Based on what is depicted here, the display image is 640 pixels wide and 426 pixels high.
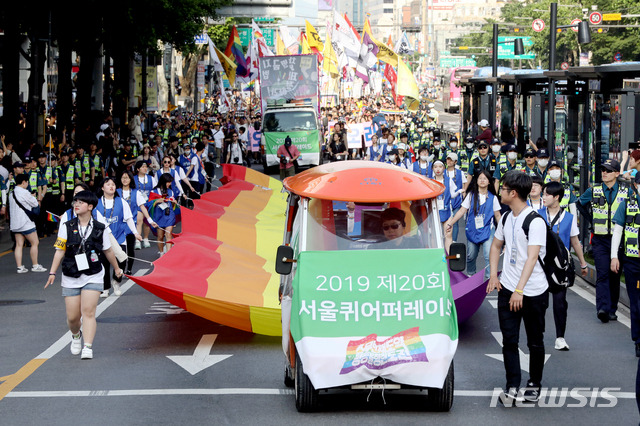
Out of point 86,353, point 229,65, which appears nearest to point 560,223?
point 86,353

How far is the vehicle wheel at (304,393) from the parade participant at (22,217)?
10.1m

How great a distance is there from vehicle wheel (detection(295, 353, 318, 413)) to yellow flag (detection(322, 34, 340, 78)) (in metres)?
41.8

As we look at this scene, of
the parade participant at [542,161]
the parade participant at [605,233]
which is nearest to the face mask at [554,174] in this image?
the parade participant at [605,233]

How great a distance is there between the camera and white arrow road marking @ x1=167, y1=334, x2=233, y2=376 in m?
11.0

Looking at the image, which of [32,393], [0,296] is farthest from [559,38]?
[32,393]

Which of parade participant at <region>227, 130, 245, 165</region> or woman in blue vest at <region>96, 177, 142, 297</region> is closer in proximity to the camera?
woman in blue vest at <region>96, 177, 142, 297</region>

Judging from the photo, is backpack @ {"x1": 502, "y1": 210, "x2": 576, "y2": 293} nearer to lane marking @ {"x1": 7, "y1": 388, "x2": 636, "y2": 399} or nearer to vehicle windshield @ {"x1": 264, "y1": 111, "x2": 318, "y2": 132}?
lane marking @ {"x1": 7, "y1": 388, "x2": 636, "y2": 399}

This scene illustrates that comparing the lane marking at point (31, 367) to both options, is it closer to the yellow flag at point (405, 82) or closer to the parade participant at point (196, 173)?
the parade participant at point (196, 173)

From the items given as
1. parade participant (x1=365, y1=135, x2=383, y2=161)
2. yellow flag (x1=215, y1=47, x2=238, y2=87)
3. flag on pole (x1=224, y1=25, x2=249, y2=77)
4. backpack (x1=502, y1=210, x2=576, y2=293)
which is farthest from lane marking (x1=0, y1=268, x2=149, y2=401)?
flag on pole (x1=224, y1=25, x2=249, y2=77)

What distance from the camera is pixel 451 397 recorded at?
9055mm

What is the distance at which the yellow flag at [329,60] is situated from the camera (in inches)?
1992

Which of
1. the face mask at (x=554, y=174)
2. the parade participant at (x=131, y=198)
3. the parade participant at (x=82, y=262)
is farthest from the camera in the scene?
the parade participant at (x=131, y=198)

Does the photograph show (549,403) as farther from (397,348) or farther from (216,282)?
(216,282)

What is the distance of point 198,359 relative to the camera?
11.3 meters
